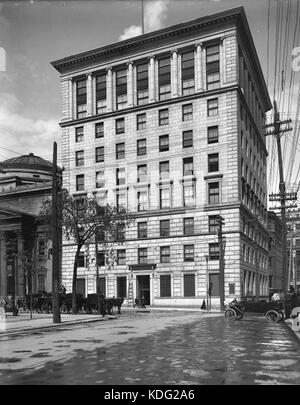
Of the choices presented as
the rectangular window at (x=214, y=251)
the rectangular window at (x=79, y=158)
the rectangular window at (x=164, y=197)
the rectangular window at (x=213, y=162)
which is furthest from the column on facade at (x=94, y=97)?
the rectangular window at (x=214, y=251)

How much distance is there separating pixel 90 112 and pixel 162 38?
11944 mm

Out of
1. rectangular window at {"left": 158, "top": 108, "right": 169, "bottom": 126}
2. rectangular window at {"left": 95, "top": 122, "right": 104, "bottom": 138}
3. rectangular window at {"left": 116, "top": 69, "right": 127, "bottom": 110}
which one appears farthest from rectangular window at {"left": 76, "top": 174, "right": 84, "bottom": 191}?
rectangular window at {"left": 158, "top": 108, "right": 169, "bottom": 126}

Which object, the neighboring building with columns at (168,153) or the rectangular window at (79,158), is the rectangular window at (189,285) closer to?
the neighboring building with columns at (168,153)

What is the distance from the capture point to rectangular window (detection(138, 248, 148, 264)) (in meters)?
58.2

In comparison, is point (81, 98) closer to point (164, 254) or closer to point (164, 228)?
point (164, 228)

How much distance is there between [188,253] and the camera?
183 ft

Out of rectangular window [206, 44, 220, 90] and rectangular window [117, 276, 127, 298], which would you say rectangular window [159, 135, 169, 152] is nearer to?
rectangular window [206, 44, 220, 90]

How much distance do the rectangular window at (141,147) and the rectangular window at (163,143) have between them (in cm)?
199

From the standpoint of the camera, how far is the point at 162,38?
5609cm

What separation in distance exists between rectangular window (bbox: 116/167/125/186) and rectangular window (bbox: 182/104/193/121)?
937 centimetres

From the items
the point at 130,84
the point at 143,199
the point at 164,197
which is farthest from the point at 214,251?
the point at 130,84

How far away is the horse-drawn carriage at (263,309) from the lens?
2658cm

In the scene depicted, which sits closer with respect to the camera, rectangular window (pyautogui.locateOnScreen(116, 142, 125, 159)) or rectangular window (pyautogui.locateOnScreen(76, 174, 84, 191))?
rectangular window (pyautogui.locateOnScreen(76, 174, 84, 191))

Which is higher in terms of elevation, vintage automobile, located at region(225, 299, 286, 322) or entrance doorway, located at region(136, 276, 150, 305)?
vintage automobile, located at region(225, 299, 286, 322)
